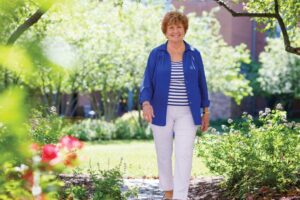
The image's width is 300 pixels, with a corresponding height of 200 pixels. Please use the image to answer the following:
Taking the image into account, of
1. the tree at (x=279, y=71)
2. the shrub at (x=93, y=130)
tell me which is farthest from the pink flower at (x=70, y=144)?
the tree at (x=279, y=71)

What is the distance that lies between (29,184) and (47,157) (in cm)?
18

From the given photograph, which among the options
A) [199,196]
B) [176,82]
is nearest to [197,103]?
[176,82]

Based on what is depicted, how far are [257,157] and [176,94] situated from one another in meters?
1.87

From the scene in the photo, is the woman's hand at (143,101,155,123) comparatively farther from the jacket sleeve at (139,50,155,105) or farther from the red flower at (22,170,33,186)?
the red flower at (22,170,33,186)

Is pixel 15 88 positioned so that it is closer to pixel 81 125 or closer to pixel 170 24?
pixel 170 24

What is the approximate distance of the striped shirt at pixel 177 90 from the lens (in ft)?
17.8

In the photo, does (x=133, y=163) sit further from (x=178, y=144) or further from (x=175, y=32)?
(x=175, y=32)

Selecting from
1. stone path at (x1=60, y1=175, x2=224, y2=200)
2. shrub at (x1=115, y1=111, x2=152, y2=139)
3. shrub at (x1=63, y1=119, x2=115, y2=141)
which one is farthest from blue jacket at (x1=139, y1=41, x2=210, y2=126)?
shrub at (x1=115, y1=111, x2=152, y2=139)

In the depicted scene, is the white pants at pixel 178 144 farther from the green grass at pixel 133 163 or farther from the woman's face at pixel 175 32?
the green grass at pixel 133 163

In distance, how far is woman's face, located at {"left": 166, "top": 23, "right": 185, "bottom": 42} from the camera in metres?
5.38

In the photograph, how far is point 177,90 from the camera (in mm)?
5426

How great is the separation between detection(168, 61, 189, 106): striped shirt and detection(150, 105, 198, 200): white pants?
0.04 metres

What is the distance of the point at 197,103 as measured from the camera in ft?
17.9

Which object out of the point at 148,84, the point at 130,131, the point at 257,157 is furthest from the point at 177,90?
the point at 130,131
